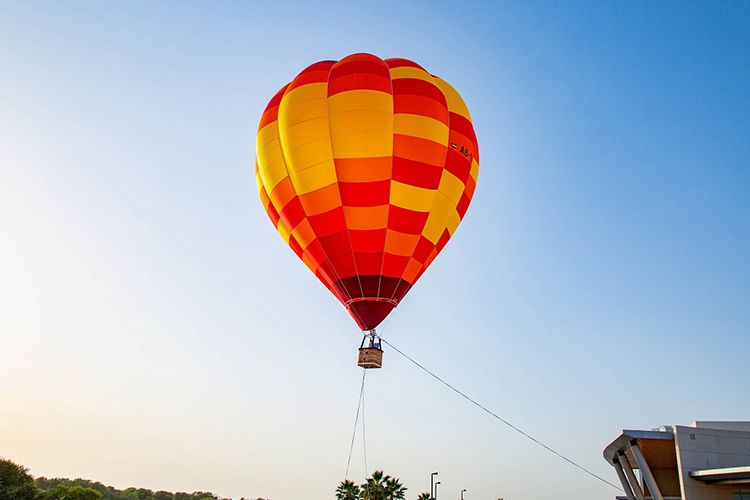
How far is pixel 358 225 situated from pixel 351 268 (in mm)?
1398

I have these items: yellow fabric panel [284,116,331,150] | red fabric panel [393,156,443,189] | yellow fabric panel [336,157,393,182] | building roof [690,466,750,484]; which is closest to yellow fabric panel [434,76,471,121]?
red fabric panel [393,156,443,189]

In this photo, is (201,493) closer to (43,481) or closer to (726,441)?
(43,481)

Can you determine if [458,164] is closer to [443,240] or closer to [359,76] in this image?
[443,240]

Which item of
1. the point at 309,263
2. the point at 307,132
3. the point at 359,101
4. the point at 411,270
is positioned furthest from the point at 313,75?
the point at 411,270

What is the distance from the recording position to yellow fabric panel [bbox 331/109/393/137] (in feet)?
57.2

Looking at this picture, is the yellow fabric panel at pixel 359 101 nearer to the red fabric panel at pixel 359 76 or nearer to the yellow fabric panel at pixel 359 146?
the red fabric panel at pixel 359 76

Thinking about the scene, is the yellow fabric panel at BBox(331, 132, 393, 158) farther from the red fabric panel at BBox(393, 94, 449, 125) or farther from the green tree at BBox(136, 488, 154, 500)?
the green tree at BBox(136, 488, 154, 500)

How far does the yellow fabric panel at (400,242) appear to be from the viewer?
57.7ft

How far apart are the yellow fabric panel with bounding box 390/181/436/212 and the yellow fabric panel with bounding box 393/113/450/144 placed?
1724mm

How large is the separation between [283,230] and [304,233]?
4.88ft

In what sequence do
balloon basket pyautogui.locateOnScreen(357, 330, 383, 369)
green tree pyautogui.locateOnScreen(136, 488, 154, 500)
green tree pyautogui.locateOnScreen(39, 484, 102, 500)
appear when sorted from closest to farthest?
balloon basket pyautogui.locateOnScreen(357, 330, 383, 369) → green tree pyautogui.locateOnScreen(39, 484, 102, 500) → green tree pyautogui.locateOnScreen(136, 488, 154, 500)

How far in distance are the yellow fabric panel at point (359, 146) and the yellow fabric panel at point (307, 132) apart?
460 millimetres

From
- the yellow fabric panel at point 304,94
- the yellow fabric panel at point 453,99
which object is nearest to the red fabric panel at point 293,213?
the yellow fabric panel at point 304,94

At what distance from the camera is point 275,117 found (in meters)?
19.1
